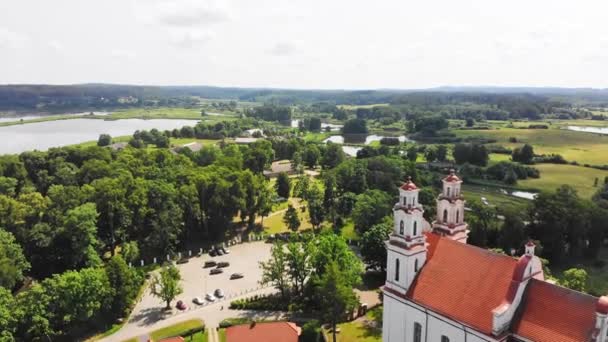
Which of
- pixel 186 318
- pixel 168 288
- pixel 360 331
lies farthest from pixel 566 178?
pixel 168 288

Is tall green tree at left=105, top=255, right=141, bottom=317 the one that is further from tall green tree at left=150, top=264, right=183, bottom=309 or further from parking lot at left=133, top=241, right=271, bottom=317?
tall green tree at left=150, top=264, right=183, bottom=309

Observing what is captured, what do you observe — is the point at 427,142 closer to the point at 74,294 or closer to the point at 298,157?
the point at 298,157

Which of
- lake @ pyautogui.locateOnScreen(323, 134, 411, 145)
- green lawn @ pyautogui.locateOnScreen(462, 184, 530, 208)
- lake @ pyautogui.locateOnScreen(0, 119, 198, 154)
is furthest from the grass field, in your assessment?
lake @ pyautogui.locateOnScreen(0, 119, 198, 154)

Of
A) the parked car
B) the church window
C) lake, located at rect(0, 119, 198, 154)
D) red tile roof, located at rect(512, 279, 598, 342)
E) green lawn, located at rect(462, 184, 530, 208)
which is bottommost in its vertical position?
the parked car

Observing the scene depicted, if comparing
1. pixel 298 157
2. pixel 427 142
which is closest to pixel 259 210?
pixel 298 157

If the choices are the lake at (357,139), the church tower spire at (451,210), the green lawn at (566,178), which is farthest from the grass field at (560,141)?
the church tower spire at (451,210)

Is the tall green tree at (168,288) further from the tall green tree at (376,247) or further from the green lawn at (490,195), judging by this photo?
the green lawn at (490,195)

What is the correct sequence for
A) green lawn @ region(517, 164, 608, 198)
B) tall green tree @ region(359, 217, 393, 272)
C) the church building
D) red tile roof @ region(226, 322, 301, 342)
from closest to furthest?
the church building → red tile roof @ region(226, 322, 301, 342) → tall green tree @ region(359, 217, 393, 272) → green lawn @ region(517, 164, 608, 198)

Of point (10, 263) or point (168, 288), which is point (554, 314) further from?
point (10, 263)
